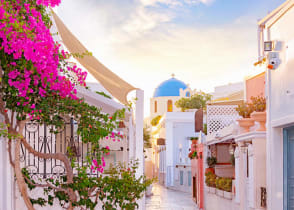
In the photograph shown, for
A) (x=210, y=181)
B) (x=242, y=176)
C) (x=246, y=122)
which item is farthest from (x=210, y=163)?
(x=246, y=122)

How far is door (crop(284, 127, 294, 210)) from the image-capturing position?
8.11 m

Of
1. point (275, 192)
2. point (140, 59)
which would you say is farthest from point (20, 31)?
point (140, 59)

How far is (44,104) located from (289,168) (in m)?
4.74

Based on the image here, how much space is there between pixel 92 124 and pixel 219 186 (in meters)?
7.91

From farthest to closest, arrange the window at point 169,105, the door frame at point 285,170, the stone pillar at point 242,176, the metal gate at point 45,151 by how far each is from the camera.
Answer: the window at point 169,105
the stone pillar at point 242,176
the door frame at point 285,170
the metal gate at point 45,151

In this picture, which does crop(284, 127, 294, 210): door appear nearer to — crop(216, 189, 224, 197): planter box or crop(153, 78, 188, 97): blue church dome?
crop(216, 189, 224, 197): planter box

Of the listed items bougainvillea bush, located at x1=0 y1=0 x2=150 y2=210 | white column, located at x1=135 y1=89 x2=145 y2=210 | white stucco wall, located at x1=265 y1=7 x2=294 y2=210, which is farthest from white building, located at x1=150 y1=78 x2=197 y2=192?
bougainvillea bush, located at x1=0 y1=0 x2=150 y2=210

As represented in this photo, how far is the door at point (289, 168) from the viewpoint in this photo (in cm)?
811

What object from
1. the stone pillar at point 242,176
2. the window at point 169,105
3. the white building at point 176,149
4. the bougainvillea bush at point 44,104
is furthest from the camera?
the window at point 169,105

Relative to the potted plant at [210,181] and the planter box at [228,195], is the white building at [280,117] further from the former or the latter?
the potted plant at [210,181]

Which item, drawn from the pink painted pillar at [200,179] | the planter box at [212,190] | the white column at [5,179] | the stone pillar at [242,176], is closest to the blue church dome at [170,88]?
the pink painted pillar at [200,179]

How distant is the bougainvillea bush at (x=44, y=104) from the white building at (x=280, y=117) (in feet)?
8.67

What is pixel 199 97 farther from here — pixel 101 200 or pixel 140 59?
pixel 101 200

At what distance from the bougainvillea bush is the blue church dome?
36.5 metres
